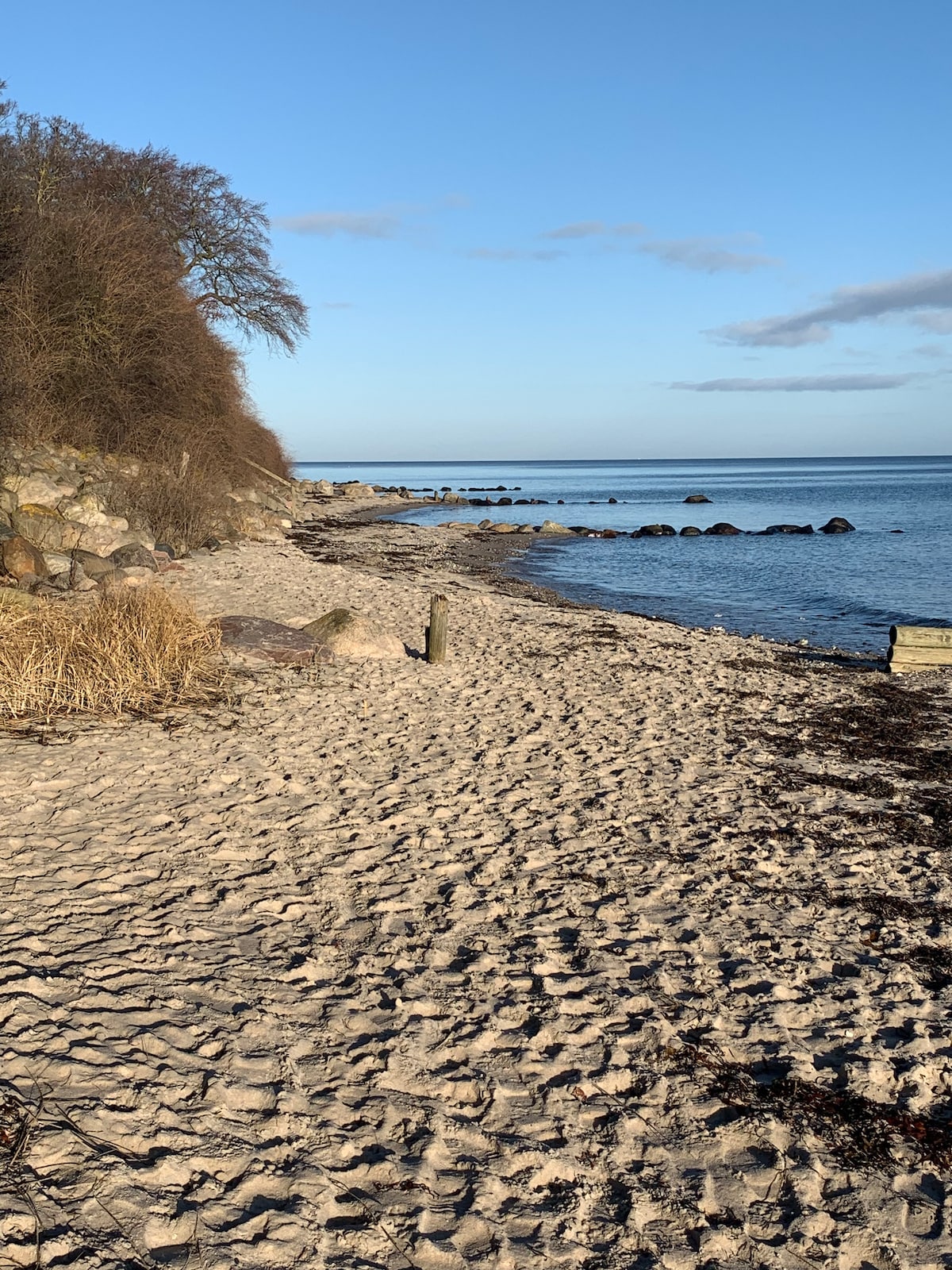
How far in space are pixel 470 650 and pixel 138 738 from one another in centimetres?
586

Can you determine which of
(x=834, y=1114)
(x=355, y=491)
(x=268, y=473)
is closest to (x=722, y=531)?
(x=355, y=491)

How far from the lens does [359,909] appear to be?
18.5 feet

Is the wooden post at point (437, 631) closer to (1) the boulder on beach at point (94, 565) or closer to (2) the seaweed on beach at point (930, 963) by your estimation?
(1) the boulder on beach at point (94, 565)

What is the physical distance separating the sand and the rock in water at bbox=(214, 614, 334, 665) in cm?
218

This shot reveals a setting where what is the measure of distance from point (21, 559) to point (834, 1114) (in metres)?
13.0

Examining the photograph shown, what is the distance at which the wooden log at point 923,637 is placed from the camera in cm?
1378

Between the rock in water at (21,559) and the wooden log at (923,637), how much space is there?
1271 centimetres

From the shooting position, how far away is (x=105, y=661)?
9461 millimetres

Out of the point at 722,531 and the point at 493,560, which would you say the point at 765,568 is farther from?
the point at 722,531

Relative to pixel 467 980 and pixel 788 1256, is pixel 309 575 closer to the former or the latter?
pixel 467 980

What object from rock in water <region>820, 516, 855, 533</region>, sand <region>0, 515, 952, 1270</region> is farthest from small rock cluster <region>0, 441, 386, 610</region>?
rock in water <region>820, 516, 855, 533</region>

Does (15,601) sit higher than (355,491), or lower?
lower

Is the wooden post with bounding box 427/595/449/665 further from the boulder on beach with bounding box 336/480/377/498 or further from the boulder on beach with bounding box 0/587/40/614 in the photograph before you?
the boulder on beach with bounding box 336/480/377/498

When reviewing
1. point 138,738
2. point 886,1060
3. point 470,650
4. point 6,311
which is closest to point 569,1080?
point 886,1060
